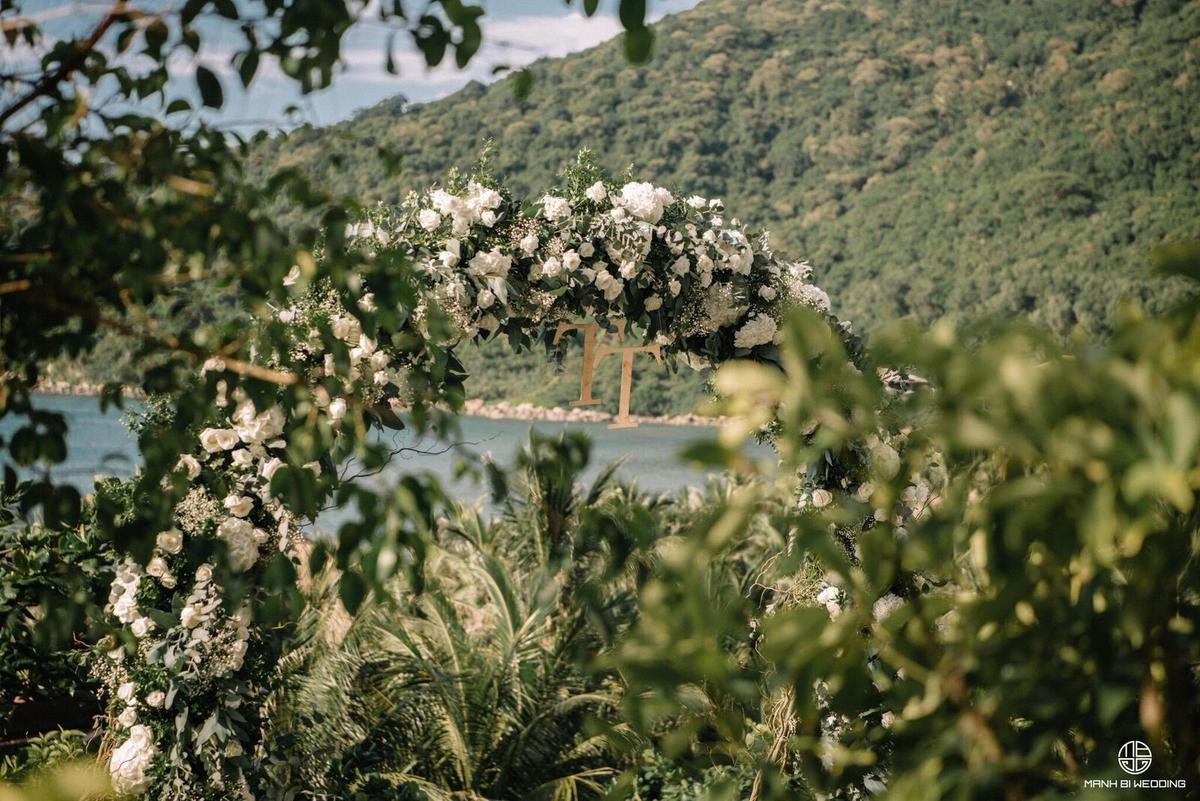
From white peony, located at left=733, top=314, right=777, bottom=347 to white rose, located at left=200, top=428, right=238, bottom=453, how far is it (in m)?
1.97

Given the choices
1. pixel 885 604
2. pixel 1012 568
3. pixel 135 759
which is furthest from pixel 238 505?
pixel 1012 568

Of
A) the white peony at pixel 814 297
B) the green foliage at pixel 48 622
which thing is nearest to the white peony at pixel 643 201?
the white peony at pixel 814 297

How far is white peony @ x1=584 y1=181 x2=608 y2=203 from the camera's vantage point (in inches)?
159

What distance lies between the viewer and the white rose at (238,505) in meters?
3.35

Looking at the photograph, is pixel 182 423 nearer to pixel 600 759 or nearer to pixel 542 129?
pixel 600 759

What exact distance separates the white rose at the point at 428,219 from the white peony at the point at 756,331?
1283 millimetres

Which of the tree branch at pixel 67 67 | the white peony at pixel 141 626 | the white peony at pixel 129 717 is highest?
the tree branch at pixel 67 67

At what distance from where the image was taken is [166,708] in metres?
3.36

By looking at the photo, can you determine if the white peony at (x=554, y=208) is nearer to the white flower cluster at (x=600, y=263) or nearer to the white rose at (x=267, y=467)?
the white flower cluster at (x=600, y=263)

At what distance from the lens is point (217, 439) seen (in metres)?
3.38

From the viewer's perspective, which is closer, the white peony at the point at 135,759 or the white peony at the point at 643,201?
the white peony at the point at 135,759

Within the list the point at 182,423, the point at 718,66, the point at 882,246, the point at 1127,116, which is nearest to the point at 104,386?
the point at 182,423

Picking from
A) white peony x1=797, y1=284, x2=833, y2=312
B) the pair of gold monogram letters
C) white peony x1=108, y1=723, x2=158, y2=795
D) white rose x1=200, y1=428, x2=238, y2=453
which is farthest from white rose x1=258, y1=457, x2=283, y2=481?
white peony x1=797, y1=284, x2=833, y2=312

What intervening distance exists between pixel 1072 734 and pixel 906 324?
0.63 m
